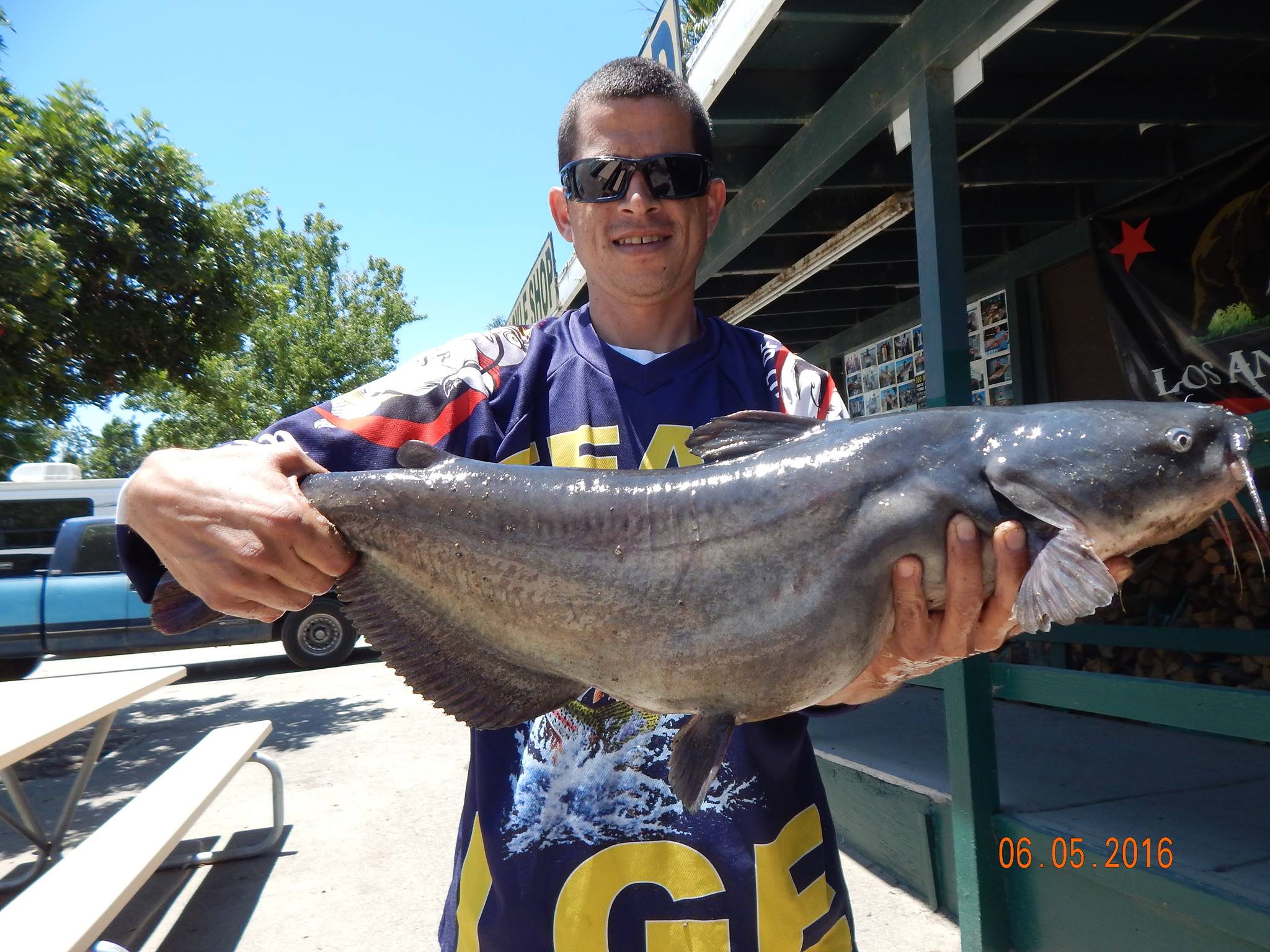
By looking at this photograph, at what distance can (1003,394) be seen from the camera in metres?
6.92

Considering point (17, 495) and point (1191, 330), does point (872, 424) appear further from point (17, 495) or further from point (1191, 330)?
point (17, 495)

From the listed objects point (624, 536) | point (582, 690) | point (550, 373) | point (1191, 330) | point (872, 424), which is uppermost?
point (1191, 330)

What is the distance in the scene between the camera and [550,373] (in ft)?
6.19

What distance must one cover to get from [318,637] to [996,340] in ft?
31.7

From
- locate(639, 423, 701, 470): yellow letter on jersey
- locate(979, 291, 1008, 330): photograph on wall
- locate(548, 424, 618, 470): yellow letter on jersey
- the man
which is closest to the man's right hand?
the man

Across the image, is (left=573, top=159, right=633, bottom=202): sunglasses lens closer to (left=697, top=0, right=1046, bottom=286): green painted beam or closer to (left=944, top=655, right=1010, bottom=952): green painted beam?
(left=697, top=0, right=1046, bottom=286): green painted beam

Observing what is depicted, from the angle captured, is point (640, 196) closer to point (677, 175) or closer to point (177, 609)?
point (677, 175)

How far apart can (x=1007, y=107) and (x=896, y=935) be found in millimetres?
4419

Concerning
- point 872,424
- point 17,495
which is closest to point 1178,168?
point 872,424

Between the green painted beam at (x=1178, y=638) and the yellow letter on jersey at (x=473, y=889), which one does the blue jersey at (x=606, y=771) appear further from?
the green painted beam at (x=1178, y=638)

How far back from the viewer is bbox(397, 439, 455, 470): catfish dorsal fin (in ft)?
5.26

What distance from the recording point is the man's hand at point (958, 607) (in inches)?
59.3

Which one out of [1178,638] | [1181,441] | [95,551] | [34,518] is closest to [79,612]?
[95,551]
